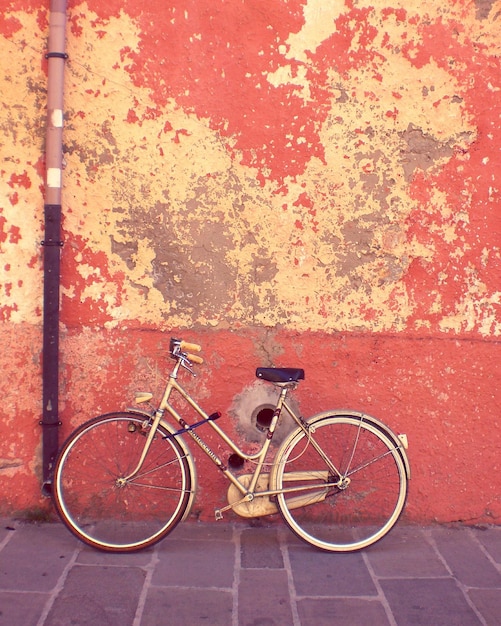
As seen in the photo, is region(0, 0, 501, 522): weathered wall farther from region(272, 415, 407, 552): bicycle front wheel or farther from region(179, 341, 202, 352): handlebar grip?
region(179, 341, 202, 352): handlebar grip

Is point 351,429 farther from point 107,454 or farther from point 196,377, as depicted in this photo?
point 107,454

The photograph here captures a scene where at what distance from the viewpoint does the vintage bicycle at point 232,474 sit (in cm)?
345

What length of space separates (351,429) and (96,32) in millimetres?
2632

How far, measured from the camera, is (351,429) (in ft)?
12.3

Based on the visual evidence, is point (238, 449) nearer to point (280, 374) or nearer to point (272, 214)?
point (280, 374)

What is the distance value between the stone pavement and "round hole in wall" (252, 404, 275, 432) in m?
0.58

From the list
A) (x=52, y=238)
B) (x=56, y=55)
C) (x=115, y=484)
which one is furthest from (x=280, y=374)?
(x=56, y=55)

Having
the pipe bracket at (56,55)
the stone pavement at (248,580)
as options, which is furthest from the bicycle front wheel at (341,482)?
the pipe bracket at (56,55)

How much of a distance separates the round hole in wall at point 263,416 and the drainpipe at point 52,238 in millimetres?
1132

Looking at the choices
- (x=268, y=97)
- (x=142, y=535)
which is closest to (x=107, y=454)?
(x=142, y=535)

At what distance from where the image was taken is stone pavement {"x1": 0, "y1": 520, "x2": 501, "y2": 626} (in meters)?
2.86

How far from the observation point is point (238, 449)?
3.59 m

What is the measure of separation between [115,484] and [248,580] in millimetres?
904

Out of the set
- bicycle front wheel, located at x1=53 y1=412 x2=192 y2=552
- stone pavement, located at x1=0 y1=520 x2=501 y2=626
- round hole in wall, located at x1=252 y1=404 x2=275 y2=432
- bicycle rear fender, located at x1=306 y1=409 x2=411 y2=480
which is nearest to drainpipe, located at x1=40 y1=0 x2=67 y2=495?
bicycle front wheel, located at x1=53 y1=412 x2=192 y2=552
